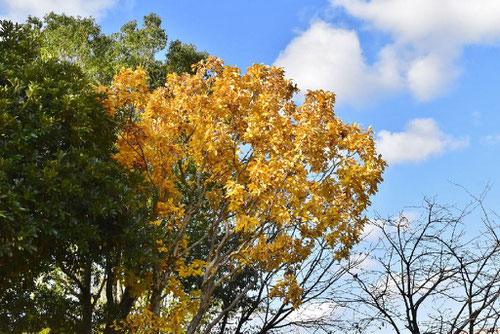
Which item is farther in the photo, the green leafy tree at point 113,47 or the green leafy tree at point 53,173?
the green leafy tree at point 113,47

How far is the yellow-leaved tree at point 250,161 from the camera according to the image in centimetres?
929

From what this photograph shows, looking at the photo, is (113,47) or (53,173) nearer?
(53,173)

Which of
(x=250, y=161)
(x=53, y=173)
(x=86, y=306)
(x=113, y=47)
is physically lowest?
(x=86, y=306)

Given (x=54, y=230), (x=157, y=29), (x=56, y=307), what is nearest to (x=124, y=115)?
(x=54, y=230)

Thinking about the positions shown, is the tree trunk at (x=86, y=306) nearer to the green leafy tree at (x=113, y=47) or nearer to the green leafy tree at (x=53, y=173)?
the green leafy tree at (x=53, y=173)

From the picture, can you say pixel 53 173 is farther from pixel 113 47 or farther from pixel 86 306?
pixel 113 47

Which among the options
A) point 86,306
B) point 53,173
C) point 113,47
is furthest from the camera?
point 113,47

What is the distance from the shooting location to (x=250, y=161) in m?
10.0

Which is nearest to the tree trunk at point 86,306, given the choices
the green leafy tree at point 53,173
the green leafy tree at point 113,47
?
the green leafy tree at point 53,173

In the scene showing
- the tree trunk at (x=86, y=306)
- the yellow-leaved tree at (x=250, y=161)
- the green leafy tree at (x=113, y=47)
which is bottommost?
the tree trunk at (x=86, y=306)

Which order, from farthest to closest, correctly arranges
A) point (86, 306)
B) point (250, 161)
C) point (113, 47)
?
1. point (113, 47)
2. point (86, 306)
3. point (250, 161)

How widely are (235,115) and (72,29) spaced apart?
16040 millimetres

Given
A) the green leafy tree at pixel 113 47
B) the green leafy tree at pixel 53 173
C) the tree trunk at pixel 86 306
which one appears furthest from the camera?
the green leafy tree at pixel 113 47

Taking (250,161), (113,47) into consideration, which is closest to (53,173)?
(250,161)
